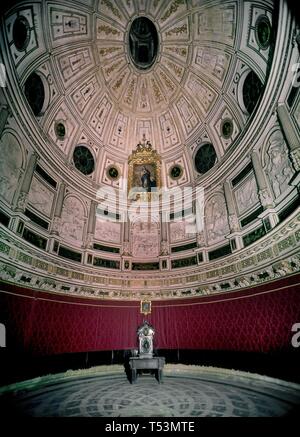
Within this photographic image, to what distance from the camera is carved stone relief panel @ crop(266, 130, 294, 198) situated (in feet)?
24.5

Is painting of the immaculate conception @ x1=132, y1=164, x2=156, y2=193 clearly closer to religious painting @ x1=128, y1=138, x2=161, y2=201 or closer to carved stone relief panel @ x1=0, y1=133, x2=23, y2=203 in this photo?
religious painting @ x1=128, y1=138, x2=161, y2=201

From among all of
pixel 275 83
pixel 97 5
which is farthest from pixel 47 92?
pixel 275 83

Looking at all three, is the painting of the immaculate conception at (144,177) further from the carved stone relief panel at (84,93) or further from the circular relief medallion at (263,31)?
the circular relief medallion at (263,31)

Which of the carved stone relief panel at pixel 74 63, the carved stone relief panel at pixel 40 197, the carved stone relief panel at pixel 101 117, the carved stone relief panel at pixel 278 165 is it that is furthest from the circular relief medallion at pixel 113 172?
the carved stone relief panel at pixel 278 165

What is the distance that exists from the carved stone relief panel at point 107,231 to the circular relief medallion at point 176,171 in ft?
15.9

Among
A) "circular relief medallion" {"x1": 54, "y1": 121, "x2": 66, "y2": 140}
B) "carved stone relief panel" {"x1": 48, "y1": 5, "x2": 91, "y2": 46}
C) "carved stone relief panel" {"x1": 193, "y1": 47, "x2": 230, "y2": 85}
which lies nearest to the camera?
"carved stone relief panel" {"x1": 48, "y1": 5, "x2": 91, "y2": 46}

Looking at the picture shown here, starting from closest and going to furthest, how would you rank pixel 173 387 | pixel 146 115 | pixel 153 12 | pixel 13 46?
pixel 173 387
pixel 13 46
pixel 153 12
pixel 146 115

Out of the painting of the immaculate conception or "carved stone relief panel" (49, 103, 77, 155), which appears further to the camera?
the painting of the immaculate conception

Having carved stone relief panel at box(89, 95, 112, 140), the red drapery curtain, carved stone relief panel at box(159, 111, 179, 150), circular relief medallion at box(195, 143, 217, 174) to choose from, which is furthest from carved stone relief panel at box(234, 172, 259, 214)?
carved stone relief panel at box(89, 95, 112, 140)

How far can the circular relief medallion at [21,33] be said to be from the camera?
810 centimetres

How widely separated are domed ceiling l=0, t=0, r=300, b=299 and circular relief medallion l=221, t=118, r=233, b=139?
0.05 meters
